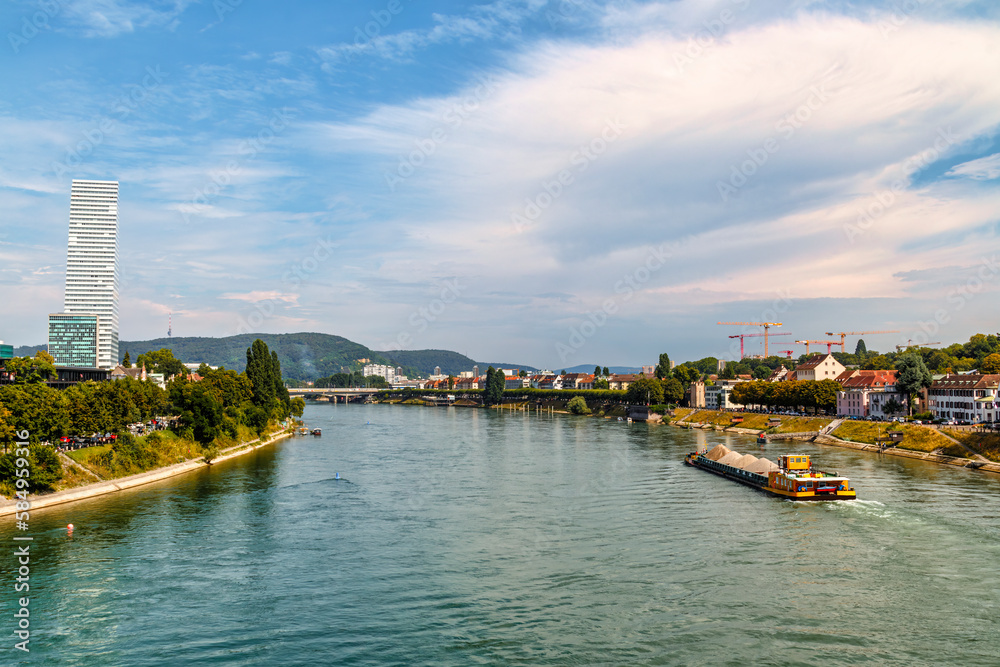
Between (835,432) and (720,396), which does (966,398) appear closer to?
(835,432)

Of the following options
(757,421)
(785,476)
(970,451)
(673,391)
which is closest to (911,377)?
(970,451)

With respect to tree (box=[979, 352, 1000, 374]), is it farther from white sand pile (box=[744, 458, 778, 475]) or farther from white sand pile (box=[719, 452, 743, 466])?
white sand pile (box=[744, 458, 778, 475])

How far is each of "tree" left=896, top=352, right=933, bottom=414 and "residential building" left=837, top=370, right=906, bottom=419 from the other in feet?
9.74

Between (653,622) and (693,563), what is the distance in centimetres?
883

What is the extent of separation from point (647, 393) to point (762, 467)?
10568cm

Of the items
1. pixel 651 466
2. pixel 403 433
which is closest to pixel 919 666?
pixel 651 466

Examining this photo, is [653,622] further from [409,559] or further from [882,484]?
[882,484]

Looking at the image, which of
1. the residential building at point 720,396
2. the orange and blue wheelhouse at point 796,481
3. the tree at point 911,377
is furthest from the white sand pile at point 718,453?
the residential building at point 720,396

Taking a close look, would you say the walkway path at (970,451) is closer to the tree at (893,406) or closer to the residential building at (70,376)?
the tree at (893,406)

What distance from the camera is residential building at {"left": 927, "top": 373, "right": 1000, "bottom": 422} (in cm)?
8981

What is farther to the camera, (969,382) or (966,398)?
(969,382)

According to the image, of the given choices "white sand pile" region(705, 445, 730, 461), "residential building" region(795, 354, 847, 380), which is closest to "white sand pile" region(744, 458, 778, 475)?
"white sand pile" region(705, 445, 730, 461)

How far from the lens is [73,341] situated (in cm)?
17888

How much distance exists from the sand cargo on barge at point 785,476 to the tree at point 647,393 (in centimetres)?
9370
